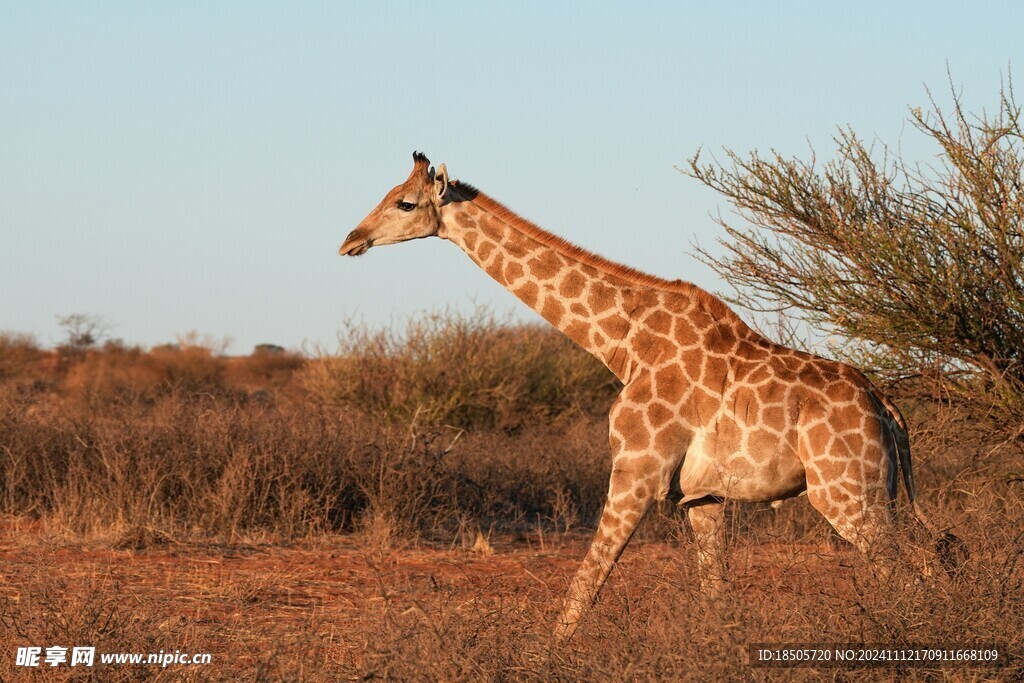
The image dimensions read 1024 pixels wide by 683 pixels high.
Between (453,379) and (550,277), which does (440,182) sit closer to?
(550,277)

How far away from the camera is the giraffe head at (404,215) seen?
7.25m

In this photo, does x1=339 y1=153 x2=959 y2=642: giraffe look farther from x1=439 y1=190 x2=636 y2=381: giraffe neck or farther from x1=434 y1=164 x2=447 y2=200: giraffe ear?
x1=434 y1=164 x2=447 y2=200: giraffe ear

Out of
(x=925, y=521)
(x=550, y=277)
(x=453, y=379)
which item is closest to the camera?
(x=925, y=521)

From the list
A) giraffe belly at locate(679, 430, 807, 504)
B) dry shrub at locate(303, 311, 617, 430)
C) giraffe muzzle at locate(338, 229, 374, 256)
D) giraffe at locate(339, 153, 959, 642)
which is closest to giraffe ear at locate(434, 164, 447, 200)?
giraffe muzzle at locate(338, 229, 374, 256)

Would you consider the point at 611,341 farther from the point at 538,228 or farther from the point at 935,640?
the point at 935,640

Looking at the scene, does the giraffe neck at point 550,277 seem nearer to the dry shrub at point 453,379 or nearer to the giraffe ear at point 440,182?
the giraffe ear at point 440,182

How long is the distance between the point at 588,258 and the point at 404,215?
1.17 meters

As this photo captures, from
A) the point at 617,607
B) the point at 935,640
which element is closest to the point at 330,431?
the point at 617,607

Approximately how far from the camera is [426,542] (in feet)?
32.6

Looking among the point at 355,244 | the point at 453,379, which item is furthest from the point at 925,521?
the point at 453,379

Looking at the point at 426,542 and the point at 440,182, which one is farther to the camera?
the point at 426,542

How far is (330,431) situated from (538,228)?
4.51 m

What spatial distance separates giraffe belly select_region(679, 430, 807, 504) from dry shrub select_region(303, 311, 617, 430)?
9893 millimetres

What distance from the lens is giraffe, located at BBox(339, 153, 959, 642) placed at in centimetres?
616
